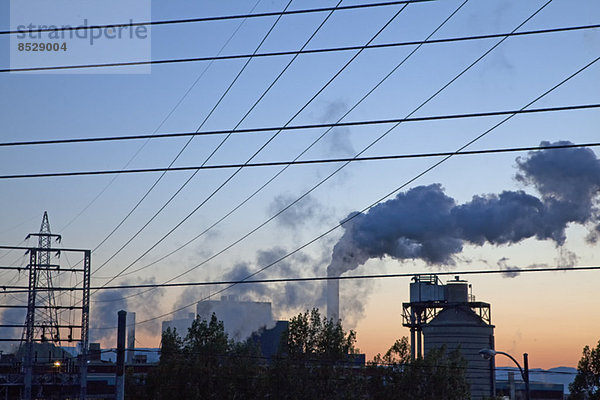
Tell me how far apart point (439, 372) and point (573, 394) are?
10.5m

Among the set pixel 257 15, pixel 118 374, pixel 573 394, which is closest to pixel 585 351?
pixel 573 394

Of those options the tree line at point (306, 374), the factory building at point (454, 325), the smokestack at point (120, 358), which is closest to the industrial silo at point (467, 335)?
the factory building at point (454, 325)

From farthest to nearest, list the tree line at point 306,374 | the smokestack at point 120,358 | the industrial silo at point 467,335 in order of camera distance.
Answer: the industrial silo at point 467,335
the tree line at point 306,374
the smokestack at point 120,358

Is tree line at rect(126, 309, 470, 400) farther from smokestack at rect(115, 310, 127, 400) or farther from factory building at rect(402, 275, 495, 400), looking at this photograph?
smokestack at rect(115, 310, 127, 400)

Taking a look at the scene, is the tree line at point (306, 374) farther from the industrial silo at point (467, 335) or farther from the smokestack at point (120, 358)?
the smokestack at point (120, 358)

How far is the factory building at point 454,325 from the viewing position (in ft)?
232

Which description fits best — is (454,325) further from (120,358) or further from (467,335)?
(120,358)

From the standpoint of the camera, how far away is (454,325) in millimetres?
72062

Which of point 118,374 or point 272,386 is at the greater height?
point 118,374

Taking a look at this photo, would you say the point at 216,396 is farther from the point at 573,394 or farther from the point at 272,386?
the point at 573,394

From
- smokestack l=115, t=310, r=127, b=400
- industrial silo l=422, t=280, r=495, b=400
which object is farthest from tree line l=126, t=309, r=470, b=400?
smokestack l=115, t=310, r=127, b=400

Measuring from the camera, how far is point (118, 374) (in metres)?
25.8

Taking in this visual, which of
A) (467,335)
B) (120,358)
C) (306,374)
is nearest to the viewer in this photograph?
(120,358)

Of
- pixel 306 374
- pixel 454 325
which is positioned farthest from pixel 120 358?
pixel 454 325
